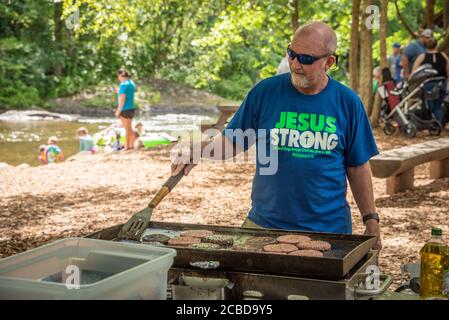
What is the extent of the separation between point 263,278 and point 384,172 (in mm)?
5980

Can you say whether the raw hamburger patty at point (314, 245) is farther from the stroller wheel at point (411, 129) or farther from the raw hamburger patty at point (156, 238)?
the stroller wheel at point (411, 129)

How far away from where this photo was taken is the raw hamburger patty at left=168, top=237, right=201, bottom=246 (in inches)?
105

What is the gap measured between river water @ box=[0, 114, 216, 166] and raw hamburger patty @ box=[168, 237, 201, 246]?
53.4 feet

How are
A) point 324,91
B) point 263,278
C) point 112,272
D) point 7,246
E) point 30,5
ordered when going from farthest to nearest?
point 30,5 < point 7,246 < point 324,91 < point 263,278 < point 112,272

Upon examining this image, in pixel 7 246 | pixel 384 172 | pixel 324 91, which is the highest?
pixel 324 91

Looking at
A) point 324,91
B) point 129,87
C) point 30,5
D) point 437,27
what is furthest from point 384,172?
point 30,5

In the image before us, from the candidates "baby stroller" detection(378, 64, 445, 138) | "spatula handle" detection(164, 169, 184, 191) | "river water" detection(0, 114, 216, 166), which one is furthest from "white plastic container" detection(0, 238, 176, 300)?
"river water" detection(0, 114, 216, 166)

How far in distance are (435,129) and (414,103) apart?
0.92 metres

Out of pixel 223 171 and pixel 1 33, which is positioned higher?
pixel 1 33

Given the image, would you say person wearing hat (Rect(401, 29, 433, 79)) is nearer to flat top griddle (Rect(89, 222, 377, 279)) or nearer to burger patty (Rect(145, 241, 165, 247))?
flat top griddle (Rect(89, 222, 377, 279))

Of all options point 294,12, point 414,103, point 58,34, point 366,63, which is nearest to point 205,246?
point 414,103
